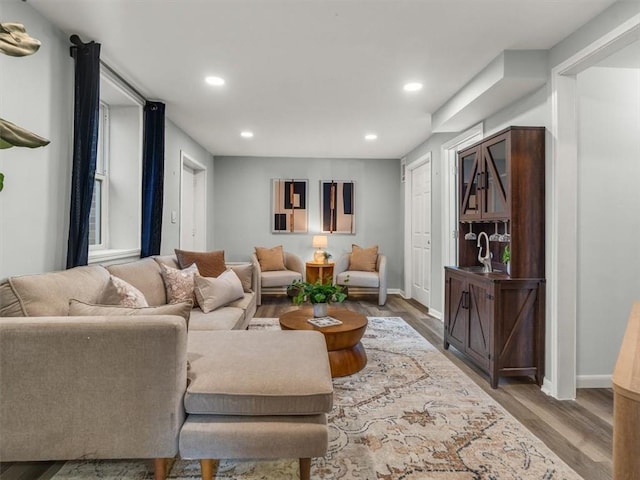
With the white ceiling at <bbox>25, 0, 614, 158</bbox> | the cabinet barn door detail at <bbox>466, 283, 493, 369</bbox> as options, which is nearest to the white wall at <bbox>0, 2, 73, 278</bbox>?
the white ceiling at <bbox>25, 0, 614, 158</bbox>

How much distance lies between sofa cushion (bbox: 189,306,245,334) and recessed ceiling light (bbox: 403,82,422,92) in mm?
2453

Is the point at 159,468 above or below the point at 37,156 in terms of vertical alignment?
below

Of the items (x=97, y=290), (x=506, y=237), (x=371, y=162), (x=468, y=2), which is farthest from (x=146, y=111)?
(x=371, y=162)

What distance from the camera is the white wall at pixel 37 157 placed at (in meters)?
1.86

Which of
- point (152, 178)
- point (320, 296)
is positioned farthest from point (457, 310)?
point (152, 178)

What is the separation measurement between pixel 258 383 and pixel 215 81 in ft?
8.52

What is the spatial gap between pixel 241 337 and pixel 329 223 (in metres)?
4.35

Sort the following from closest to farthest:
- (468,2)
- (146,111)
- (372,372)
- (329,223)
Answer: (468,2) → (372,372) → (146,111) → (329,223)

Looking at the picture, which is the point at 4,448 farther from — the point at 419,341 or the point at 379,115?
the point at 379,115

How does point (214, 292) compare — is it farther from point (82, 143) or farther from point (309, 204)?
point (309, 204)

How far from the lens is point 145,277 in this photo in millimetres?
2711

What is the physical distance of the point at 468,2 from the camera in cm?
197

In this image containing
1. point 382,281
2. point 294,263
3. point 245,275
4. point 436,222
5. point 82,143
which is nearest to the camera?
point 82,143

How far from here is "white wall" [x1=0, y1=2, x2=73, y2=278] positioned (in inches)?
73.3
